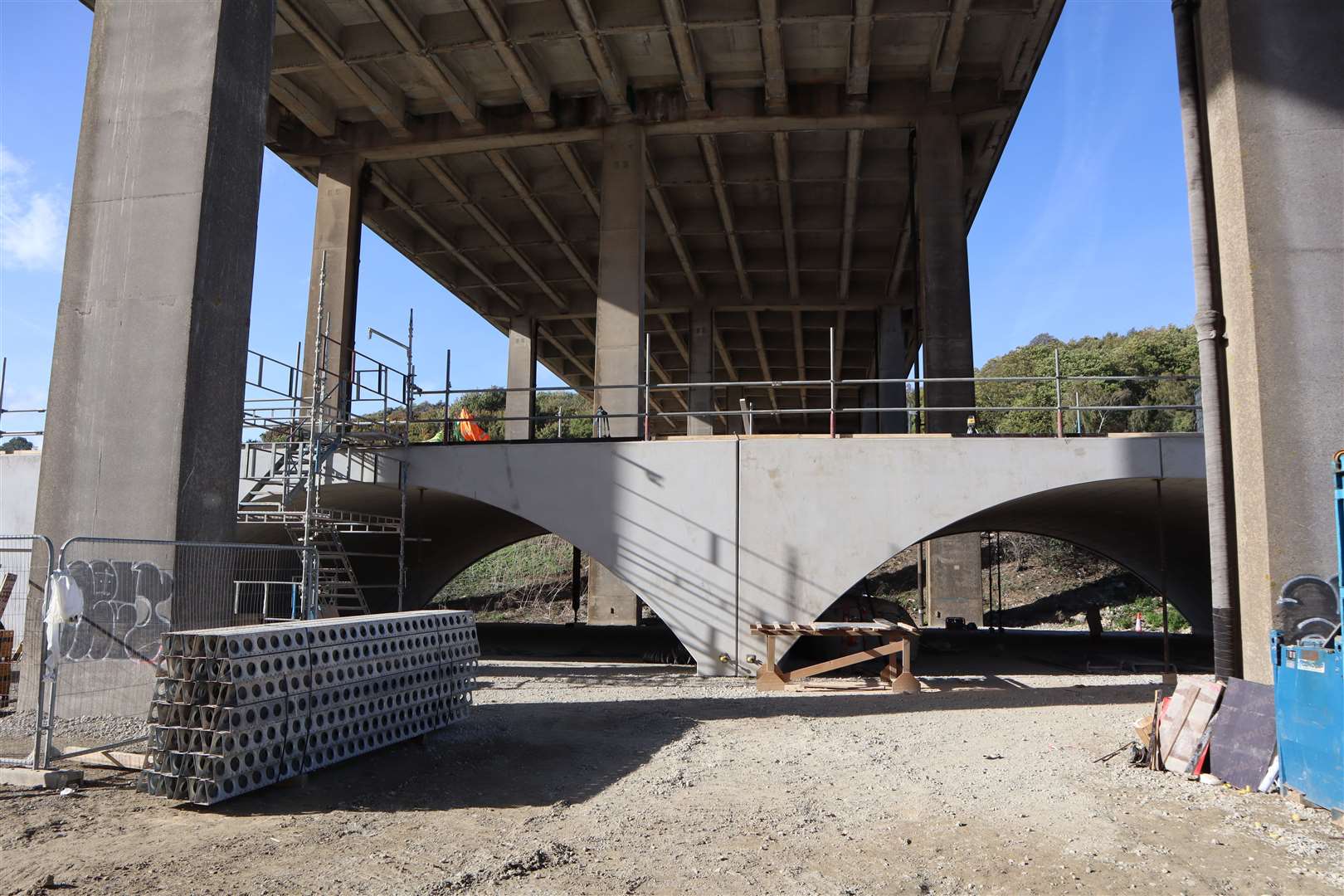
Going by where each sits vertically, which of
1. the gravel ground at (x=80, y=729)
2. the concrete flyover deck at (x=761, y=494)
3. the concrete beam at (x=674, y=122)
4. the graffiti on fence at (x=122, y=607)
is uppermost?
the concrete beam at (x=674, y=122)

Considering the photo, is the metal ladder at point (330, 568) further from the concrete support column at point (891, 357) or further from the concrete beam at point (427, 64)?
the concrete support column at point (891, 357)

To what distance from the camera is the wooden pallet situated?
13.3 m

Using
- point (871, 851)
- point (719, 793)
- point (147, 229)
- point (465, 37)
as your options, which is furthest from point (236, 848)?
point (465, 37)

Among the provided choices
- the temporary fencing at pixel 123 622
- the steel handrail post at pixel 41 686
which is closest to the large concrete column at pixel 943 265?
the temporary fencing at pixel 123 622

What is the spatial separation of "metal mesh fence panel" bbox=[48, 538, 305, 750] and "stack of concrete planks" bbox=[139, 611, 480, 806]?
1299 mm

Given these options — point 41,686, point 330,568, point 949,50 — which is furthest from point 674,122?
point 41,686

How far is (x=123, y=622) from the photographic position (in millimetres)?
9156

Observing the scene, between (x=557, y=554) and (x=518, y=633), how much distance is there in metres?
20.6

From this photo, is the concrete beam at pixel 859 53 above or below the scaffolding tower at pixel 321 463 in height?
above

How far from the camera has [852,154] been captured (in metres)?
22.1

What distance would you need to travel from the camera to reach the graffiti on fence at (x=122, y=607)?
902 centimetres

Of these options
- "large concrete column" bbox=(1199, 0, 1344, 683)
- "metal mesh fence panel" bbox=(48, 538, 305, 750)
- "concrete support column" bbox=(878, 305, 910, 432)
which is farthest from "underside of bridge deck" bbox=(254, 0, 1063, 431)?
"metal mesh fence panel" bbox=(48, 538, 305, 750)

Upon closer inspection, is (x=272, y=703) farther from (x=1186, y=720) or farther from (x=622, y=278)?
(x=622, y=278)

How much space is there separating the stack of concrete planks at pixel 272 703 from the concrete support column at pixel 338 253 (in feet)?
41.2
